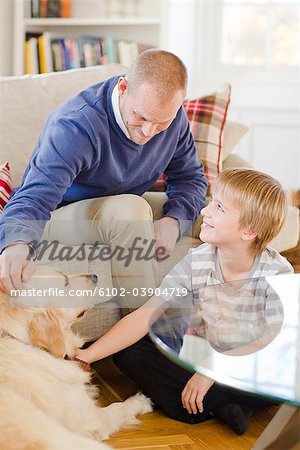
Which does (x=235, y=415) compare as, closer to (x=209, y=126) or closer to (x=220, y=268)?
(x=220, y=268)

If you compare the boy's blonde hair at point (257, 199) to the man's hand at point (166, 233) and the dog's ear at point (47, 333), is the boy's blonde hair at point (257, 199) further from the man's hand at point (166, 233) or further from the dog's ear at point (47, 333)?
the dog's ear at point (47, 333)

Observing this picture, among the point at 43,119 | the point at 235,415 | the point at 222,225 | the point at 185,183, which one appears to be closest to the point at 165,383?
the point at 235,415

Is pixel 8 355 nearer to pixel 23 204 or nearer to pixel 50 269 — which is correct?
pixel 50 269

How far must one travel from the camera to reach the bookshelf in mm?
4152

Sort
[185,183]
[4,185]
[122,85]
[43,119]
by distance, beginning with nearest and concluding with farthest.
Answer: [122,85], [4,185], [185,183], [43,119]

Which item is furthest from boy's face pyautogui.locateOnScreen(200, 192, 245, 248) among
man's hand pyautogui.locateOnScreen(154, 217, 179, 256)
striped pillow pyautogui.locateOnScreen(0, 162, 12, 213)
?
striped pillow pyautogui.locateOnScreen(0, 162, 12, 213)

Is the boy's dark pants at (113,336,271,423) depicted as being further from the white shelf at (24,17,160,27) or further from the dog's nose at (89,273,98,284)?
the white shelf at (24,17,160,27)

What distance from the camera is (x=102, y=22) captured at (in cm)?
416

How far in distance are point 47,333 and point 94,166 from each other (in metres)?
0.60

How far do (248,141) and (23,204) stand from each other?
2.64m

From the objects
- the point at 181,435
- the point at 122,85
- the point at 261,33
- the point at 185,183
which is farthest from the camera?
the point at 261,33

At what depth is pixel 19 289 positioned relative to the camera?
1752 millimetres

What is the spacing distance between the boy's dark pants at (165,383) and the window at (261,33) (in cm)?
261

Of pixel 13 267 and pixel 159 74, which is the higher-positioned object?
pixel 159 74
